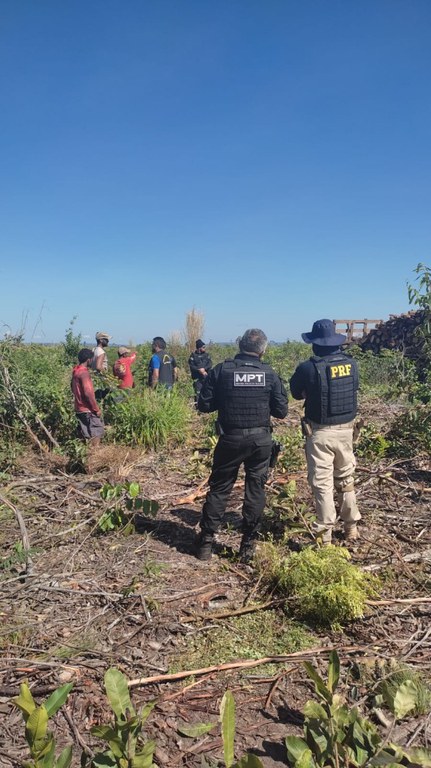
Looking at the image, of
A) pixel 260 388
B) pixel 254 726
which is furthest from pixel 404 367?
pixel 254 726

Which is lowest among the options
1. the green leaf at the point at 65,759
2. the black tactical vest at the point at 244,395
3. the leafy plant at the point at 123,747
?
the leafy plant at the point at 123,747

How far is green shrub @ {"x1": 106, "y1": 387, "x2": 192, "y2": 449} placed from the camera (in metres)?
6.83

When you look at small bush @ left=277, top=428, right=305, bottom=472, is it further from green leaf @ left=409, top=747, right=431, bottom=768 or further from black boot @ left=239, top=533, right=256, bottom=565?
green leaf @ left=409, top=747, right=431, bottom=768

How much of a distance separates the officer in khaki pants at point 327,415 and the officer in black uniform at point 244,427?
0.26 metres

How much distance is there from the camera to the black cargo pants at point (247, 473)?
3795 millimetres

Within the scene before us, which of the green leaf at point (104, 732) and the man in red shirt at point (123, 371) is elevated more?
the man in red shirt at point (123, 371)

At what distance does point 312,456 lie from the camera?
398 cm

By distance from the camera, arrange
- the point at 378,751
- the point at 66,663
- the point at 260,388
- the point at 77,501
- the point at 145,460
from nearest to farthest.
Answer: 1. the point at 378,751
2. the point at 66,663
3. the point at 260,388
4. the point at 77,501
5. the point at 145,460

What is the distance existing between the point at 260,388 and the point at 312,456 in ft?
2.45

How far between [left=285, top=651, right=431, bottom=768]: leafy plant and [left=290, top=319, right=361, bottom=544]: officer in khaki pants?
1831mm

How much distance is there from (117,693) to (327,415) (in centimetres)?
260

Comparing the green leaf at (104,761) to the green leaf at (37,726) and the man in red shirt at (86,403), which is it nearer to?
the green leaf at (37,726)

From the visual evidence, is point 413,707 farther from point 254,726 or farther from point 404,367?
point 404,367

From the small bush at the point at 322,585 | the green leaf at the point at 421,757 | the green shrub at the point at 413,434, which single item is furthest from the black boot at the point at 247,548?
the green shrub at the point at 413,434
